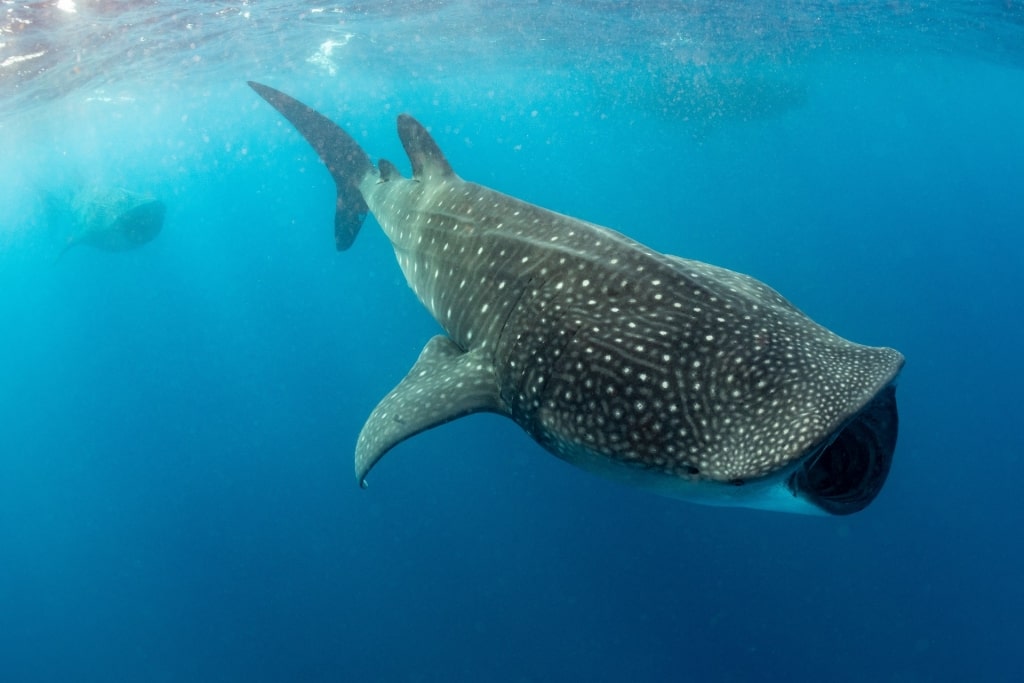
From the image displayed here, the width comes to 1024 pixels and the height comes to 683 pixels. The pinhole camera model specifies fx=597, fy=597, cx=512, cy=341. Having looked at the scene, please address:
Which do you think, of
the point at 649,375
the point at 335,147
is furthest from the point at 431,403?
the point at 335,147

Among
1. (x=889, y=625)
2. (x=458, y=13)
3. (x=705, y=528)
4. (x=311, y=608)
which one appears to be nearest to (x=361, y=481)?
(x=705, y=528)

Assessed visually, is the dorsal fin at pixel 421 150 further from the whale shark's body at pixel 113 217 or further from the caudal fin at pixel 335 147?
the whale shark's body at pixel 113 217

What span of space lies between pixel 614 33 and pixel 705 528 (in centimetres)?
2373

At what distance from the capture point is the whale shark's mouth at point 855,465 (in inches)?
126

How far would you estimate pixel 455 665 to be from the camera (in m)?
11.1

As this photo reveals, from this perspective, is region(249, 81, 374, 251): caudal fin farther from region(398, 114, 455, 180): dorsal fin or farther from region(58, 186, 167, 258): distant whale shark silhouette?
region(58, 186, 167, 258): distant whale shark silhouette

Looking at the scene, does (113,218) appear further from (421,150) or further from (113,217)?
(421,150)

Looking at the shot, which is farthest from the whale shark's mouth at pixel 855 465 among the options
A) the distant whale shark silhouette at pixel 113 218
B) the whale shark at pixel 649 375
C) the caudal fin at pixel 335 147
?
the distant whale shark silhouette at pixel 113 218

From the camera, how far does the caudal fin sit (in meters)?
9.05

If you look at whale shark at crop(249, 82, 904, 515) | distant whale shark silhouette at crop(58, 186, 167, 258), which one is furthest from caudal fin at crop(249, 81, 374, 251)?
distant whale shark silhouette at crop(58, 186, 167, 258)

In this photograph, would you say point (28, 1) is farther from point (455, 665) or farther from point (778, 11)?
point (778, 11)

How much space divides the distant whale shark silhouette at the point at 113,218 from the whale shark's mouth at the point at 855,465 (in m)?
22.2

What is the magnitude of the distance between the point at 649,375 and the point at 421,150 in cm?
496

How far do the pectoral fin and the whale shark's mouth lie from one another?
216 centimetres
